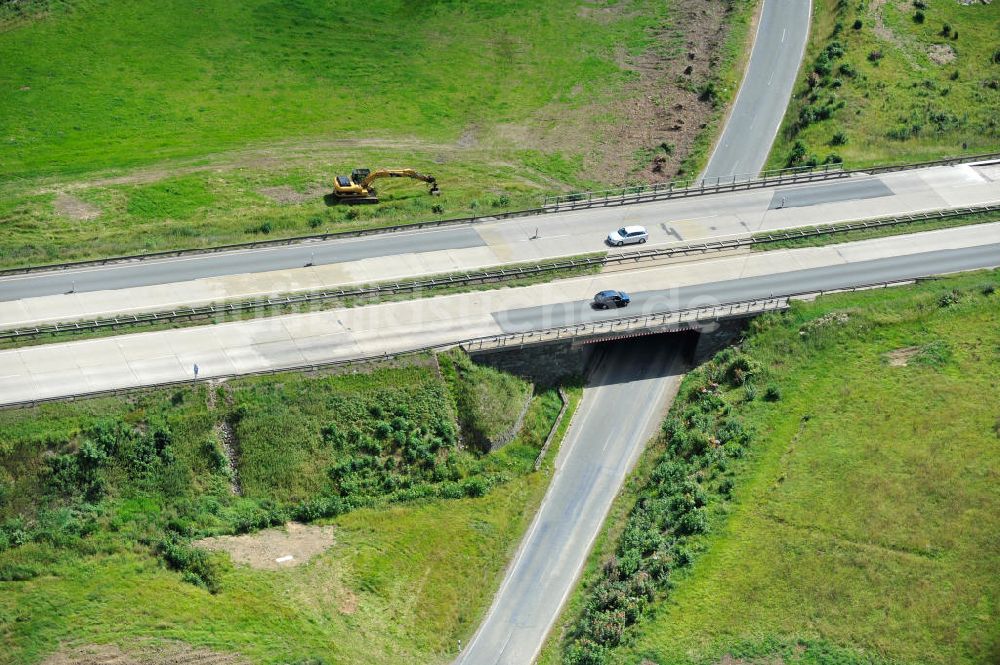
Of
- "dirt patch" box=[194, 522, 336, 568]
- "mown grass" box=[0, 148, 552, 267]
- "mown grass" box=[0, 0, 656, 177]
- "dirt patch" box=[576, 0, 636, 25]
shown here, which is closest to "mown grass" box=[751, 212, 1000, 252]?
"mown grass" box=[0, 148, 552, 267]

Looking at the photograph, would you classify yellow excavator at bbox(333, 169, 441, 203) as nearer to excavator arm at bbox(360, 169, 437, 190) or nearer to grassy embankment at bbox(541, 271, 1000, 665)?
excavator arm at bbox(360, 169, 437, 190)

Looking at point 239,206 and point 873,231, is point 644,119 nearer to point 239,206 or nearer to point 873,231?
point 873,231

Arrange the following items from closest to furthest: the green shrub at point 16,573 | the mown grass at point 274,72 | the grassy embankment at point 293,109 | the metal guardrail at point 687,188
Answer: the green shrub at point 16,573
the grassy embankment at point 293,109
the metal guardrail at point 687,188
the mown grass at point 274,72

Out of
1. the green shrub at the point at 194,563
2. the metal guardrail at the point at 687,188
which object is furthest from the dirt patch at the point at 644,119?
the green shrub at the point at 194,563

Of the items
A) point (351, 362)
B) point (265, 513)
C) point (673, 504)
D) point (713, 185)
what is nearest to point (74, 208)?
point (351, 362)

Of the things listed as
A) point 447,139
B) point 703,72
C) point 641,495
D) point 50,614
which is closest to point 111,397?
point 50,614

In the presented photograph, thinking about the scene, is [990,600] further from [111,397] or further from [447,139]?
[447,139]

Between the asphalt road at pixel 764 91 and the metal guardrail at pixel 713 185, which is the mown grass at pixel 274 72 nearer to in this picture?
the asphalt road at pixel 764 91
